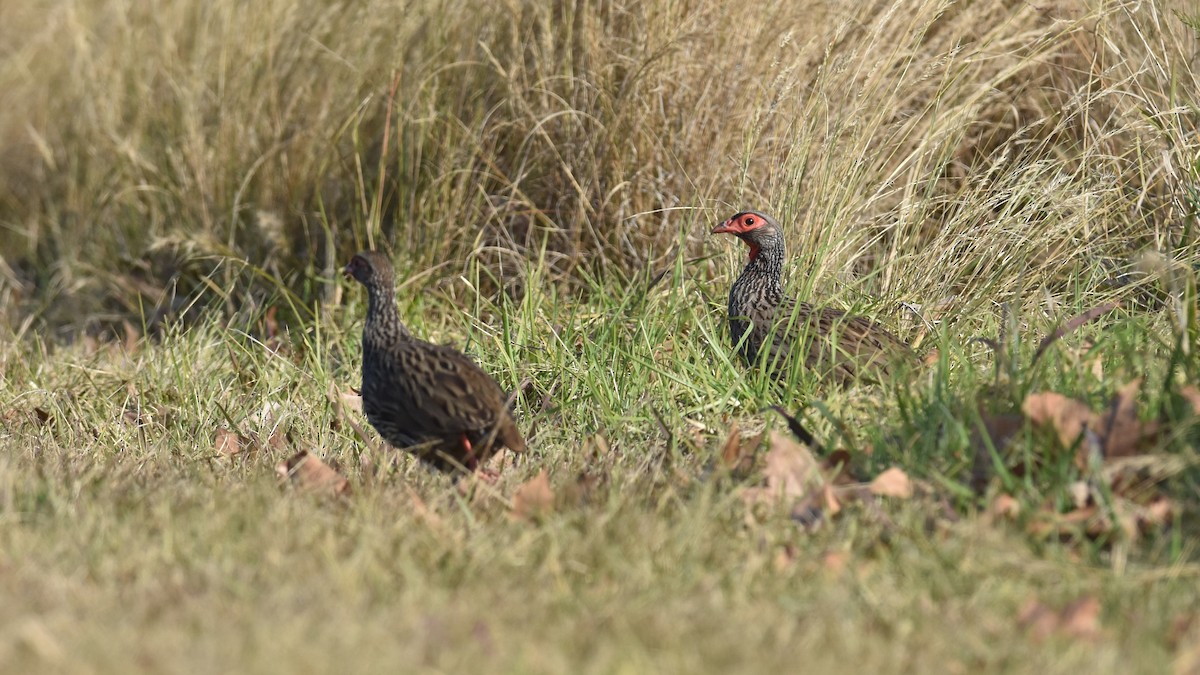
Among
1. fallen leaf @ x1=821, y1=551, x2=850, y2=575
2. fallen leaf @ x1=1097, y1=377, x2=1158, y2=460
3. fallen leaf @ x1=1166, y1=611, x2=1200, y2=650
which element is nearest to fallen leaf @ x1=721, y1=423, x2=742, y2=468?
fallen leaf @ x1=821, y1=551, x2=850, y2=575

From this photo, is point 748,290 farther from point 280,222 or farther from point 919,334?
point 280,222

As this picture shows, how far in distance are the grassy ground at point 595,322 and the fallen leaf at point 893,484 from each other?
0.19 ft

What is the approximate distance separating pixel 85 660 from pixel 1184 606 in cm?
213

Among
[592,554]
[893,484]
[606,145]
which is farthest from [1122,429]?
[606,145]

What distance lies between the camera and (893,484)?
361 cm

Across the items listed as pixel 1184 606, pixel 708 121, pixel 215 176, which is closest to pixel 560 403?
pixel 708 121

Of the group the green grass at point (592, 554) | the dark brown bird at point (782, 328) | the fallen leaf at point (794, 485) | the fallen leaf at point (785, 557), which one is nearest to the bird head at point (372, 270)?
the green grass at point (592, 554)

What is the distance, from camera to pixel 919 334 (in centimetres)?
501

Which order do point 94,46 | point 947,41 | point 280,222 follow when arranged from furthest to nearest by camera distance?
point 94,46 < point 280,222 < point 947,41

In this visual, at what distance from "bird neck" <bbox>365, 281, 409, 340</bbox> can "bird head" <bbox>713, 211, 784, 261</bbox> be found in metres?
1.22

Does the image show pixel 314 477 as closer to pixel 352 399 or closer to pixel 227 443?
pixel 227 443

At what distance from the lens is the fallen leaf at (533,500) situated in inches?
148

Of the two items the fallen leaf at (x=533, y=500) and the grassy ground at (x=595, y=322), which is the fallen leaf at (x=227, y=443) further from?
the fallen leaf at (x=533, y=500)

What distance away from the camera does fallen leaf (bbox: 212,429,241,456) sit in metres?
4.82
